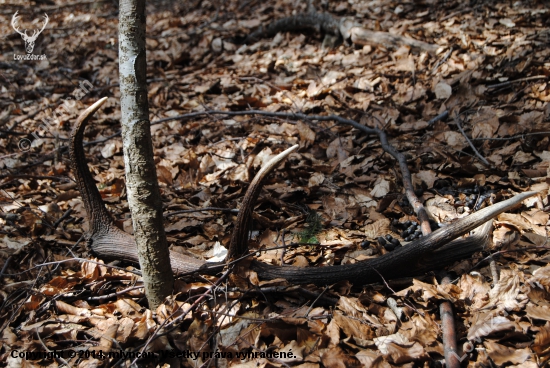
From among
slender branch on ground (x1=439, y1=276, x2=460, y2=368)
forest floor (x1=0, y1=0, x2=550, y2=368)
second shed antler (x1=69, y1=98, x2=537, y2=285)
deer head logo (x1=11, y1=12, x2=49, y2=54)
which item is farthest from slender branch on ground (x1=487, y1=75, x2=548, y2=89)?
deer head logo (x1=11, y1=12, x2=49, y2=54)

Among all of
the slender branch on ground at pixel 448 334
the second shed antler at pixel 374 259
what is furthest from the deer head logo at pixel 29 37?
the slender branch on ground at pixel 448 334

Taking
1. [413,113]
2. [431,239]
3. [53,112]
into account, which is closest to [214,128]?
[413,113]

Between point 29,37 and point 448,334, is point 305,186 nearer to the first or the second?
point 448,334

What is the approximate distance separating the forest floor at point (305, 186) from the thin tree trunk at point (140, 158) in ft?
0.62

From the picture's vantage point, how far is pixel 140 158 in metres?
1.88

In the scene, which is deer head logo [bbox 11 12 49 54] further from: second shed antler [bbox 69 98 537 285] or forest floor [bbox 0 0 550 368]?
second shed antler [bbox 69 98 537 285]

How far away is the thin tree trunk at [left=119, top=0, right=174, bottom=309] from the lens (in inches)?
69.4

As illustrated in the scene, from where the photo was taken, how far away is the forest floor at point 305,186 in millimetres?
1976

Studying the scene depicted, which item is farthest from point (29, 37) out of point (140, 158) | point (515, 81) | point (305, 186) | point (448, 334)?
point (448, 334)

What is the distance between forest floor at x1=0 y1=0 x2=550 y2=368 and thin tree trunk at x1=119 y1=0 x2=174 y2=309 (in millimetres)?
190

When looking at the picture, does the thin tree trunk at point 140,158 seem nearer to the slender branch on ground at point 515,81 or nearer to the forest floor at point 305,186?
the forest floor at point 305,186

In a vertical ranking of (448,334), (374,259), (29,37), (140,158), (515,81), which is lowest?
(448,334)

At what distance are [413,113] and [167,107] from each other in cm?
271

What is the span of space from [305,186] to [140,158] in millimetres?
1564
